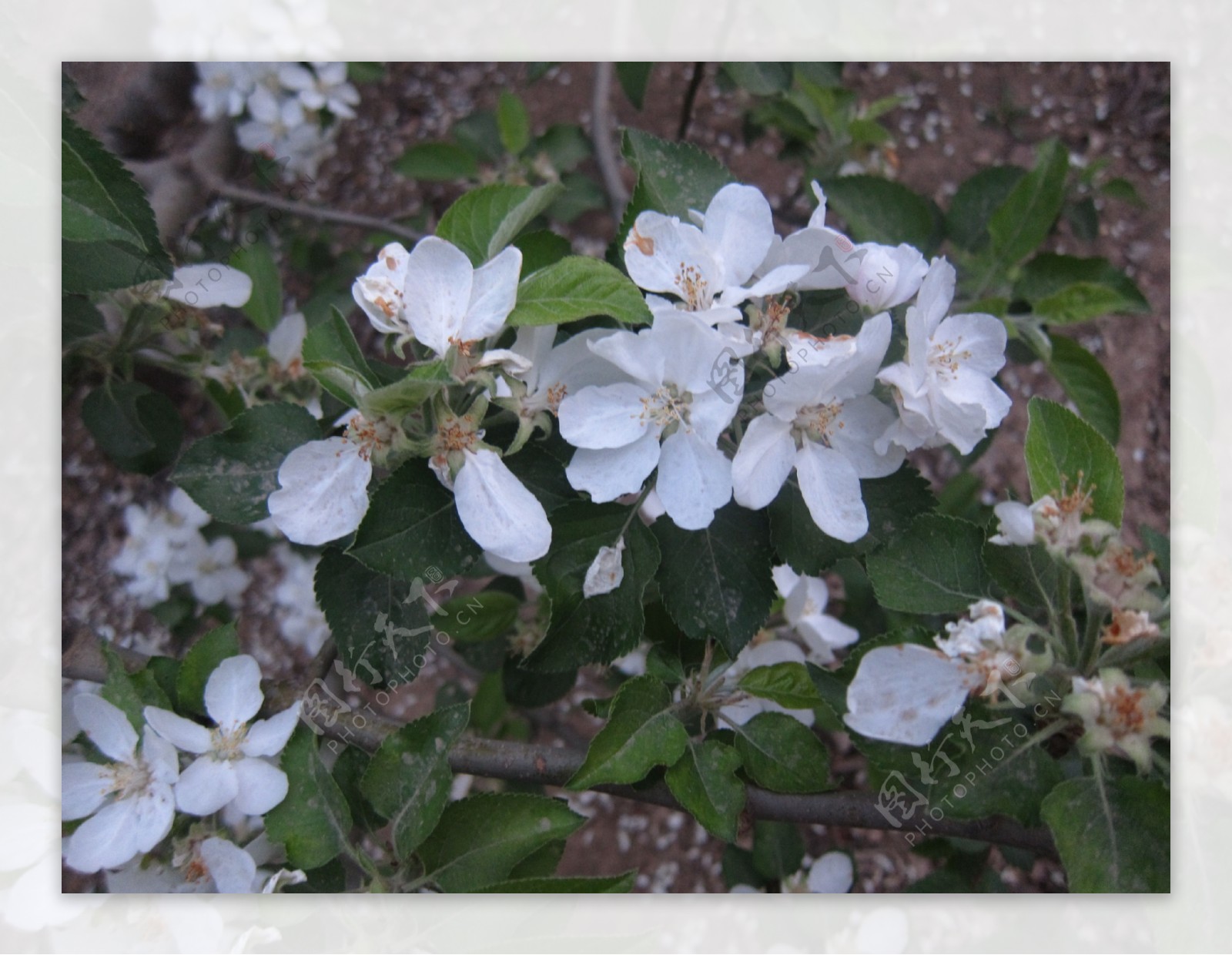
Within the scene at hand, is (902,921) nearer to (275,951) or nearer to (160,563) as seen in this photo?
(275,951)

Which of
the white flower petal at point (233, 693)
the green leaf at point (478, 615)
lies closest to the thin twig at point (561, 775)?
the white flower petal at point (233, 693)

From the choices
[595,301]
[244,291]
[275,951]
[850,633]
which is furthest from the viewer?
[850,633]

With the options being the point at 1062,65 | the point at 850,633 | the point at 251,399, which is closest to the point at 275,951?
the point at 251,399

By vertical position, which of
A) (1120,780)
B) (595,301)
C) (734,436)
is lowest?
(1120,780)

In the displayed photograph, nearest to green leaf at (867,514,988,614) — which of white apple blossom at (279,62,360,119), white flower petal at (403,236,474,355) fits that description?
white flower petal at (403,236,474,355)

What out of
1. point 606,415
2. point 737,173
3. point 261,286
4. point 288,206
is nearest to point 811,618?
point 606,415

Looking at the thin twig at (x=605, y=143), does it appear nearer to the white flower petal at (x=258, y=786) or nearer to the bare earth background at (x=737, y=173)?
the bare earth background at (x=737, y=173)

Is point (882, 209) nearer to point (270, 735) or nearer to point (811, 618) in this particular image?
point (811, 618)
